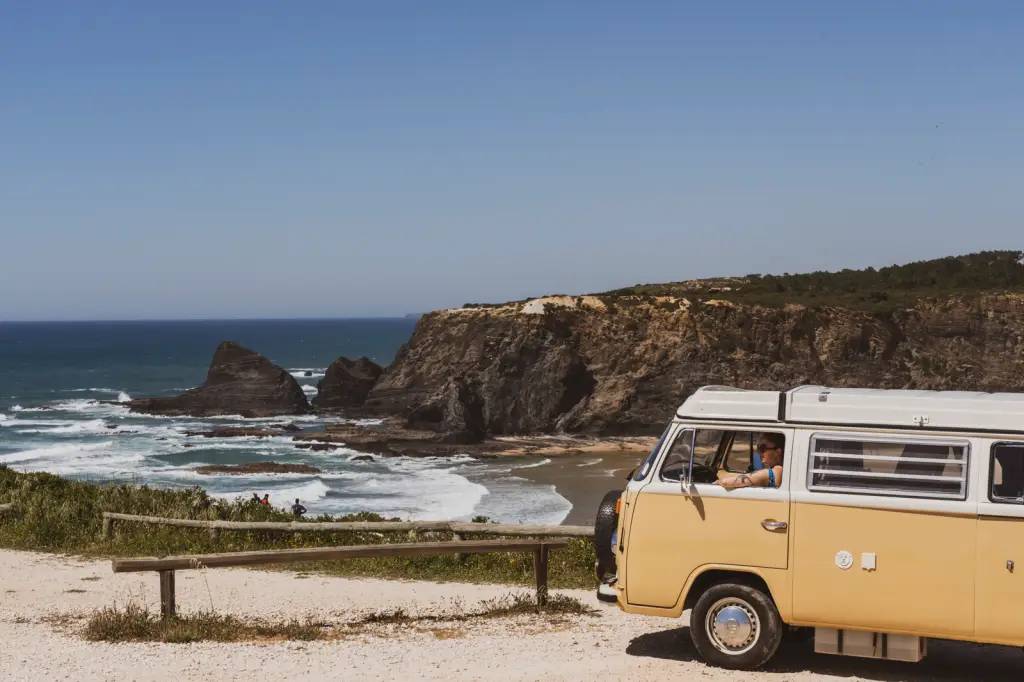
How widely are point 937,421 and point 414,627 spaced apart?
615cm

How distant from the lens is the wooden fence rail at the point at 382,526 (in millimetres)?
16203

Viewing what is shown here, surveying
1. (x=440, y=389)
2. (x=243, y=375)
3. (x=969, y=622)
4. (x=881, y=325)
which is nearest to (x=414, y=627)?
(x=969, y=622)

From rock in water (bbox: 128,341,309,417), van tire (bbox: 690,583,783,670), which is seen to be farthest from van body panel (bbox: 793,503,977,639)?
rock in water (bbox: 128,341,309,417)

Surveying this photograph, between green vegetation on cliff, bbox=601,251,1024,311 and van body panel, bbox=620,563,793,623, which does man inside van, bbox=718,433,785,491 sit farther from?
green vegetation on cliff, bbox=601,251,1024,311

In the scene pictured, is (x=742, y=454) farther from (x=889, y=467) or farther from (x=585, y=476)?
(x=585, y=476)

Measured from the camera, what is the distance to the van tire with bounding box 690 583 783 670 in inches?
385

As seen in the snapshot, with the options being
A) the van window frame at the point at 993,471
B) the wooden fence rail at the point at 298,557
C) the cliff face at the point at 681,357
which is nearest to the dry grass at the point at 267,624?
the wooden fence rail at the point at 298,557

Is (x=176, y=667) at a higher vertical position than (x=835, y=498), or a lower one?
lower

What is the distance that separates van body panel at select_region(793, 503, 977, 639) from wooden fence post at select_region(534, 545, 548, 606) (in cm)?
404

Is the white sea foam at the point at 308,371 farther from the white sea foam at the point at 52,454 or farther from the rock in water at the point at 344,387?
the white sea foam at the point at 52,454

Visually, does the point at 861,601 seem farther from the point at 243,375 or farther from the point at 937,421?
the point at 243,375

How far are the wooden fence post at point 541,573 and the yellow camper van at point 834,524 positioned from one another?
2558 mm

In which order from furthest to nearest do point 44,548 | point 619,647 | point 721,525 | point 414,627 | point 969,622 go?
point 44,548 → point 414,627 → point 619,647 → point 721,525 → point 969,622

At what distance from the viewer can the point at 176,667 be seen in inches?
404
